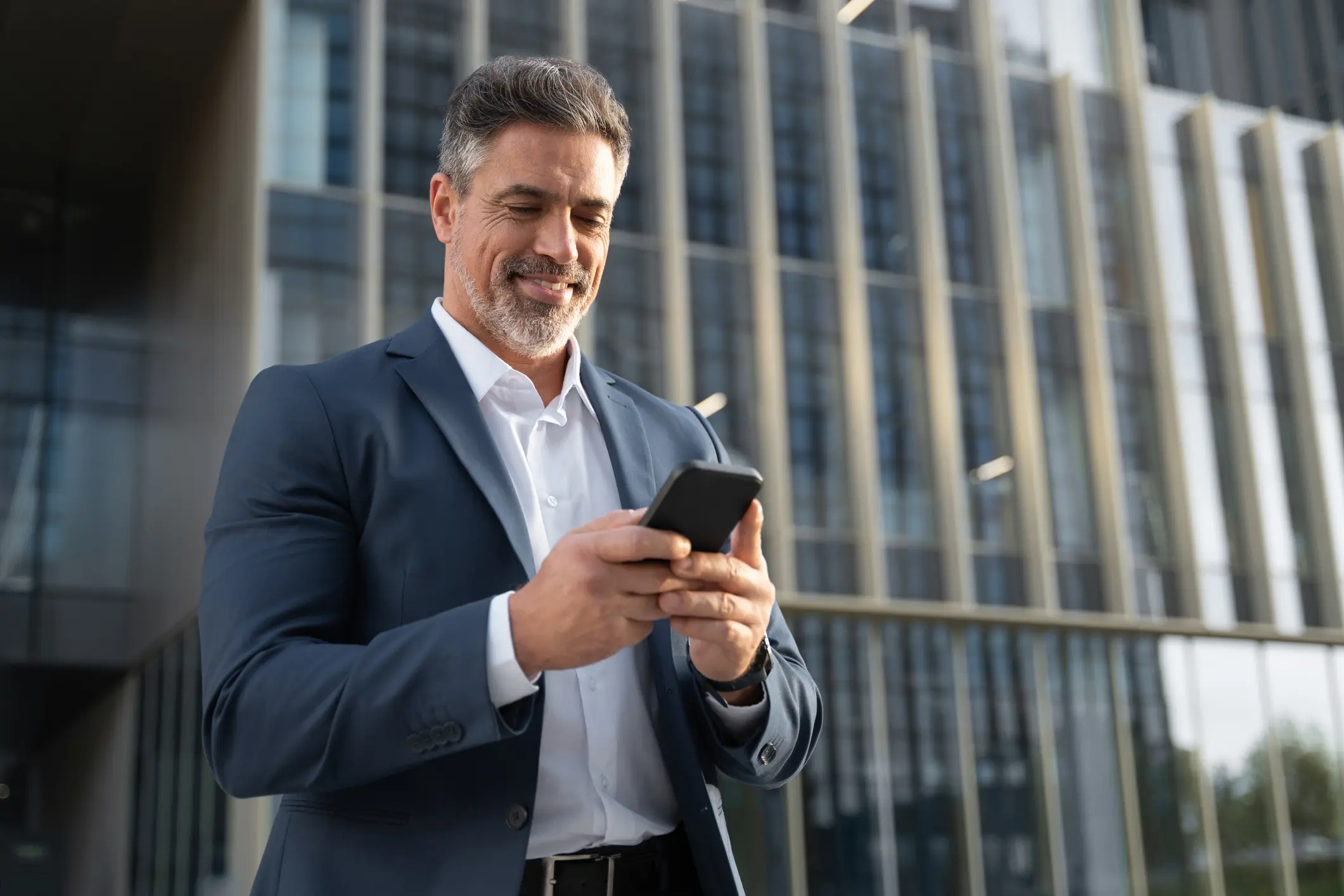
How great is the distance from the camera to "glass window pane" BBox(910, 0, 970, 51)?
56.9 feet

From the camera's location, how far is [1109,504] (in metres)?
16.5

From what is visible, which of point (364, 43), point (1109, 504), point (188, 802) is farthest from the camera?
point (1109, 504)

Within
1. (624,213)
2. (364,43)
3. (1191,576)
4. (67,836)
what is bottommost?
(67,836)

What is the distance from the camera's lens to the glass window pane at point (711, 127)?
51.2 feet

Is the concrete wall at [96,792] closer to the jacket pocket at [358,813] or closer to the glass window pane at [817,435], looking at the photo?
the glass window pane at [817,435]

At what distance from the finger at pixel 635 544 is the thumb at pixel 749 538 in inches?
5.2

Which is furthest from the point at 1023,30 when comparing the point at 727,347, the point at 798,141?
the point at 727,347

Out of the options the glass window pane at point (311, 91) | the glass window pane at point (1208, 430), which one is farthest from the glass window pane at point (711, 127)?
the glass window pane at point (1208, 430)

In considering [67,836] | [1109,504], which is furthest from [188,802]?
[1109,504]

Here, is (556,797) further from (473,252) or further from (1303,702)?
(1303,702)

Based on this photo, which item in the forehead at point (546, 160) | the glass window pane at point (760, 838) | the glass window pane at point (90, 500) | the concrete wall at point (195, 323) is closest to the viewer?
the forehead at point (546, 160)

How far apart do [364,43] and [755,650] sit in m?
13.4

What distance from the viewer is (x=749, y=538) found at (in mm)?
1753

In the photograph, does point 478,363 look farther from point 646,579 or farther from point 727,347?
point 727,347
